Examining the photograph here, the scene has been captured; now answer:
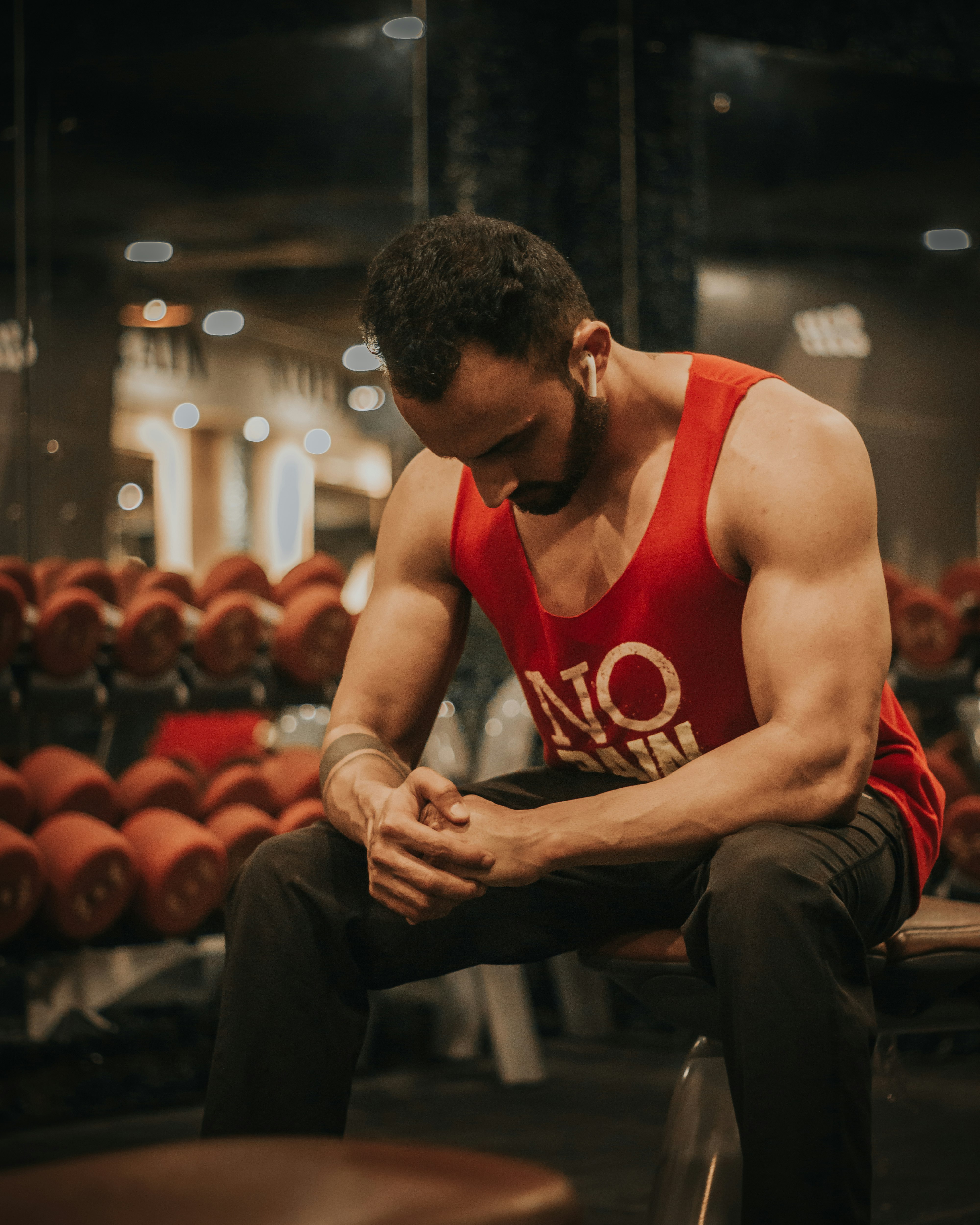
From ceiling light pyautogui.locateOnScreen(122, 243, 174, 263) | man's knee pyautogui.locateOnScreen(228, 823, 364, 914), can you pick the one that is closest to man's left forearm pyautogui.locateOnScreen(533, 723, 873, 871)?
man's knee pyautogui.locateOnScreen(228, 823, 364, 914)

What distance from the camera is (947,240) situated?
301cm

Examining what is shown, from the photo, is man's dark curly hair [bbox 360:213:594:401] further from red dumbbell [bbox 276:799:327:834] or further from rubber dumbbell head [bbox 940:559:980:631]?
rubber dumbbell head [bbox 940:559:980:631]

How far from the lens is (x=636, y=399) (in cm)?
133

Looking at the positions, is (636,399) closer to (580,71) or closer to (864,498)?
(864,498)

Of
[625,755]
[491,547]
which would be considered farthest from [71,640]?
[625,755]

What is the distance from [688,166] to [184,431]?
1.17 m

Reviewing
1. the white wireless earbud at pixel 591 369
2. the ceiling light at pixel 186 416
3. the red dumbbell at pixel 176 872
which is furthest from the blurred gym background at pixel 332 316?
the white wireless earbud at pixel 591 369

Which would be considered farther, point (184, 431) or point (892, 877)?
point (184, 431)

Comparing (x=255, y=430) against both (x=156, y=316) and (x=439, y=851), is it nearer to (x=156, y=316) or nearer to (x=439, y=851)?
(x=156, y=316)

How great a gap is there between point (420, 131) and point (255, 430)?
2.30 ft

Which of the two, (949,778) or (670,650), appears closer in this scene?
(670,650)

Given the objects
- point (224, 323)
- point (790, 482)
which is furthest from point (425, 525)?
point (224, 323)

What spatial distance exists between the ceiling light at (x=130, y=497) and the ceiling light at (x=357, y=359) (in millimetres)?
506

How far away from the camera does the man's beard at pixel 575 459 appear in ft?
4.17
